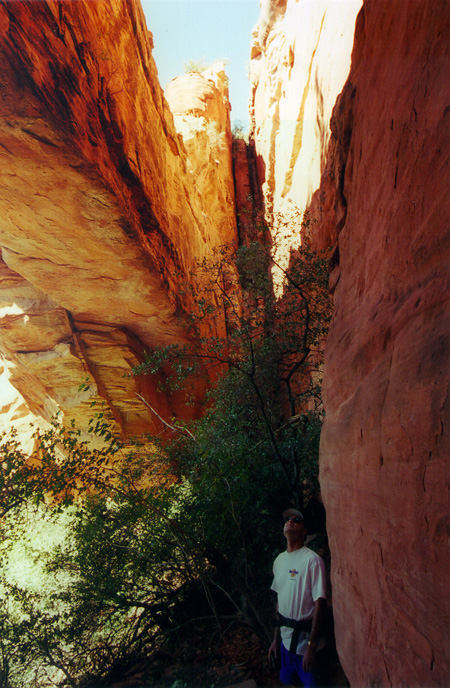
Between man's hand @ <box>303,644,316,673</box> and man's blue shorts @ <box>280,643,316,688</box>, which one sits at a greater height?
man's hand @ <box>303,644,316,673</box>

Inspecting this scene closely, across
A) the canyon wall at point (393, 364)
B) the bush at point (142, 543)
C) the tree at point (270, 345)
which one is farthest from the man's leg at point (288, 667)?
the tree at point (270, 345)

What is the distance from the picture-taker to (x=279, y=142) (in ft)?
50.8

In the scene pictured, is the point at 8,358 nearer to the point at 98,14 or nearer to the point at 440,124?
the point at 98,14

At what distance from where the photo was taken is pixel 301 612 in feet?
10.5

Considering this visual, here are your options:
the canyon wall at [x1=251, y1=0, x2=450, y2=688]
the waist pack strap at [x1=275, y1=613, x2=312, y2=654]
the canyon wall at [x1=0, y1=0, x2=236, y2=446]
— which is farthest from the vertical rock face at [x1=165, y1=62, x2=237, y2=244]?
the waist pack strap at [x1=275, y1=613, x2=312, y2=654]

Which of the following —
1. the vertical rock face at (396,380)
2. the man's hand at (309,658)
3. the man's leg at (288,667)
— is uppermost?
the vertical rock face at (396,380)

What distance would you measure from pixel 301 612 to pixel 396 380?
219cm

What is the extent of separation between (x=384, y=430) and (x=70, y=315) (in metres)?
10.6

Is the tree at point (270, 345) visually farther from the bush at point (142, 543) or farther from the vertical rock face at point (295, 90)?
the vertical rock face at point (295, 90)

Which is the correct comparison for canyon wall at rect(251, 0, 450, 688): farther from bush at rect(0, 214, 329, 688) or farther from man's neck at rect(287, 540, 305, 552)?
bush at rect(0, 214, 329, 688)

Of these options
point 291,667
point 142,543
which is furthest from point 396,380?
point 142,543

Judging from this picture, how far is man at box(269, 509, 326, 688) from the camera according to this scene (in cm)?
312

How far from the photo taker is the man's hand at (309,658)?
3104 millimetres

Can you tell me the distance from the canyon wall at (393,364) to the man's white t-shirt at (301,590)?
0.21 metres
